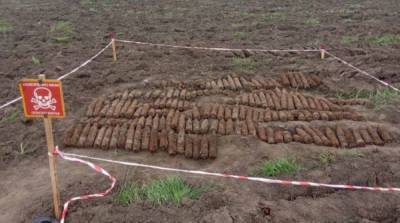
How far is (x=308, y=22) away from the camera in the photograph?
1365 cm

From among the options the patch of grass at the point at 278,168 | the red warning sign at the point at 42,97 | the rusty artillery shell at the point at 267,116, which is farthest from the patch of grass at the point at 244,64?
the red warning sign at the point at 42,97

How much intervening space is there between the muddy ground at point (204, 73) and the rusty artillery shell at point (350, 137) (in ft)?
0.58

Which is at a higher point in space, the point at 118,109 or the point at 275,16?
the point at 275,16

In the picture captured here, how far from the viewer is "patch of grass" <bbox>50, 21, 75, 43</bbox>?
11.7m

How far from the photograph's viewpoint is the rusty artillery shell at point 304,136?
6.05 meters

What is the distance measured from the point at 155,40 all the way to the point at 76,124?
5.38 metres

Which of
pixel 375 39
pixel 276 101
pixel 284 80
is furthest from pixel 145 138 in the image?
pixel 375 39

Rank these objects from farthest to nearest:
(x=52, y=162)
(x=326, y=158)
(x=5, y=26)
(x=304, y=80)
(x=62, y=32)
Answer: (x=5, y=26) → (x=62, y=32) → (x=304, y=80) → (x=326, y=158) → (x=52, y=162)

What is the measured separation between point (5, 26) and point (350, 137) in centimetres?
1178

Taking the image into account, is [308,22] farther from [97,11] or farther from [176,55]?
[97,11]

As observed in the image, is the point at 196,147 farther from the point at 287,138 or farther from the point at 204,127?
the point at 287,138

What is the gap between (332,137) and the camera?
6.09 meters

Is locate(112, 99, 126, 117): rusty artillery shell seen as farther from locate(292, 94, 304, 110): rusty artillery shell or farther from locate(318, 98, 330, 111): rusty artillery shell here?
locate(318, 98, 330, 111): rusty artillery shell

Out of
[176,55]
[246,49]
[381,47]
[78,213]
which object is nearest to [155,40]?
[176,55]
